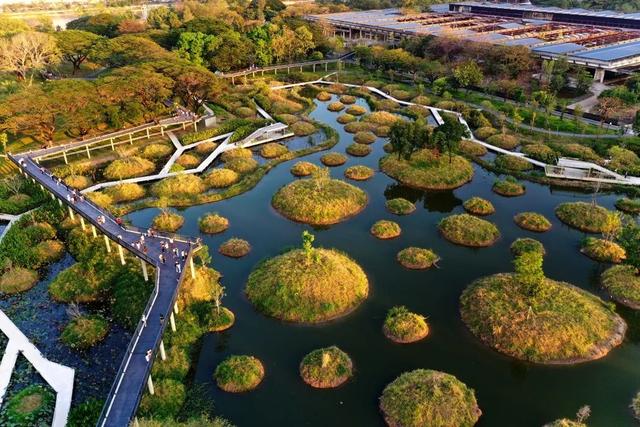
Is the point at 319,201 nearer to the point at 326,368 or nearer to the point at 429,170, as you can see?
the point at 429,170

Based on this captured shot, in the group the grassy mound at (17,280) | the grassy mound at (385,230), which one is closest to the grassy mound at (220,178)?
the grassy mound at (385,230)

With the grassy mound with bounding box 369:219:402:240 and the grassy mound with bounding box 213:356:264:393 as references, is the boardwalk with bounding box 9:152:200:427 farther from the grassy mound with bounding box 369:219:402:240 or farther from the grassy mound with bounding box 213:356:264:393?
the grassy mound with bounding box 369:219:402:240

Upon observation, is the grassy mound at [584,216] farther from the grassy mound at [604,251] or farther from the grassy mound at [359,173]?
the grassy mound at [359,173]

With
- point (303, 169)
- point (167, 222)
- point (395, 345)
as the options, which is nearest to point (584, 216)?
point (395, 345)

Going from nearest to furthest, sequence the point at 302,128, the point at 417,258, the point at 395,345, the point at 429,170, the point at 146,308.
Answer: the point at 146,308
the point at 395,345
the point at 417,258
the point at 429,170
the point at 302,128

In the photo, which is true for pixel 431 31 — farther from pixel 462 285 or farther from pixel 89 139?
pixel 462 285

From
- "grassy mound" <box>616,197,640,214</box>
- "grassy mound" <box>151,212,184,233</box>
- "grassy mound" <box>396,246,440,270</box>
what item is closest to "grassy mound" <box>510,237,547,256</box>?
"grassy mound" <box>396,246,440,270</box>

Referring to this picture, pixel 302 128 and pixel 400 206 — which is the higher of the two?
pixel 302 128
